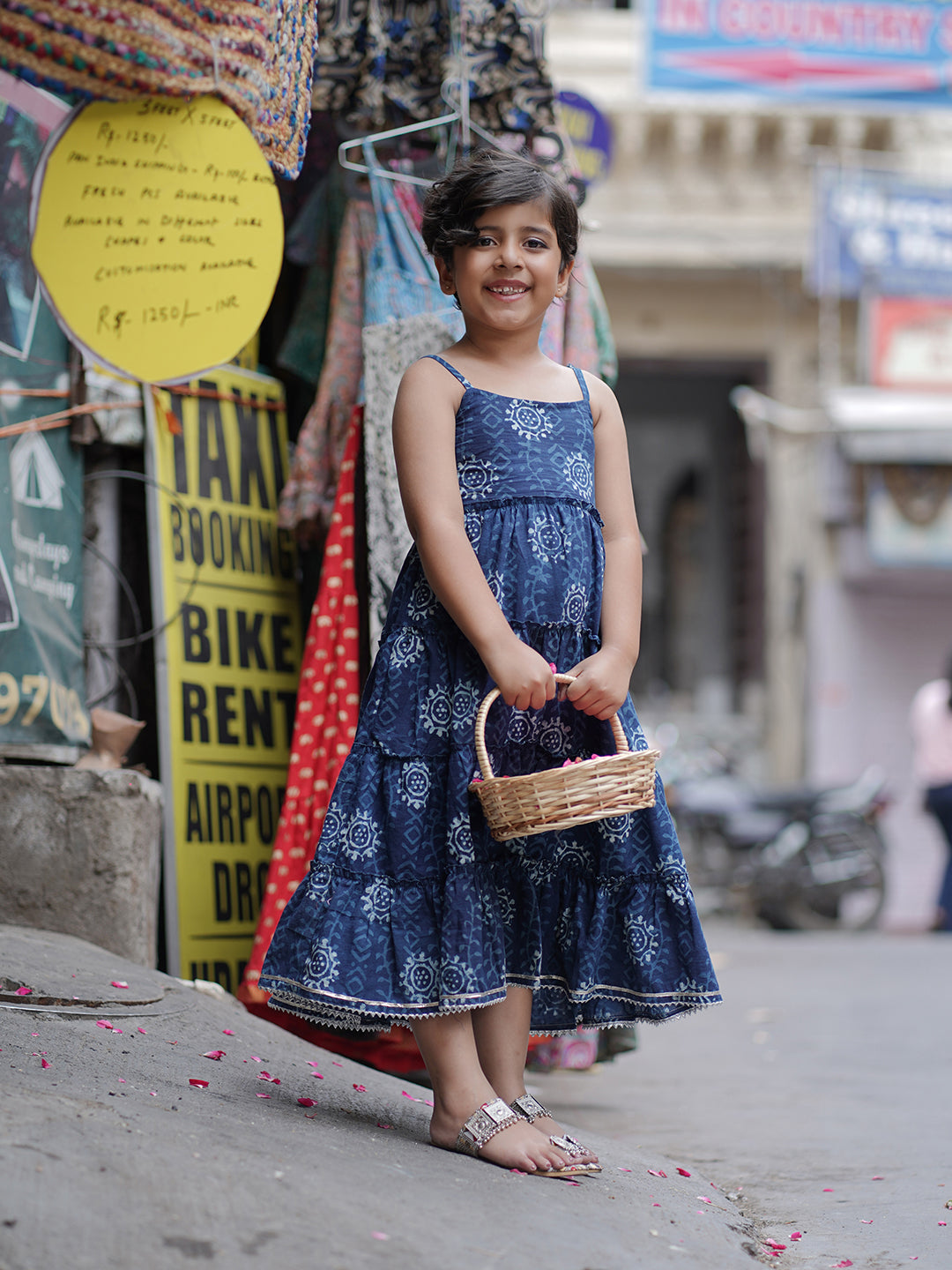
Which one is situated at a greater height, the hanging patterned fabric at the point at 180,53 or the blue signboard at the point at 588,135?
the blue signboard at the point at 588,135

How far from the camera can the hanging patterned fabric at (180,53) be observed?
2.81 metres

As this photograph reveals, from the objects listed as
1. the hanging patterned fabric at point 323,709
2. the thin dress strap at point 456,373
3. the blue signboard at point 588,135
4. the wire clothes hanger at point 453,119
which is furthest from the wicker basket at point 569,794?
the blue signboard at point 588,135

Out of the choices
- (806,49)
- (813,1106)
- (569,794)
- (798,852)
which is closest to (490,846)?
(569,794)

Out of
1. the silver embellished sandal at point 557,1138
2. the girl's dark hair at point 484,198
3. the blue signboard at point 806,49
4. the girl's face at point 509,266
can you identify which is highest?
the blue signboard at point 806,49

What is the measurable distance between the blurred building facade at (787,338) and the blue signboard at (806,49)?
249 centimetres

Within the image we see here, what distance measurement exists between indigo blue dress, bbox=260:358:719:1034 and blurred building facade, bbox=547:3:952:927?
1001 centimetres

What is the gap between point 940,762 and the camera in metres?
8.98

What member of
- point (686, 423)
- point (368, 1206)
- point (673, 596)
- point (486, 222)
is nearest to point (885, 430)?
point (686, 423)

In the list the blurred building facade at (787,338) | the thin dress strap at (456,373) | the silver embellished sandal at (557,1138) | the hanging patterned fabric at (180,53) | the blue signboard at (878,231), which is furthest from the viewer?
the blurred building facade at (787,338)

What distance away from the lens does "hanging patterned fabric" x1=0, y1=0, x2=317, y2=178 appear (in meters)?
2.81

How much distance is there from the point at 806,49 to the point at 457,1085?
358 inches

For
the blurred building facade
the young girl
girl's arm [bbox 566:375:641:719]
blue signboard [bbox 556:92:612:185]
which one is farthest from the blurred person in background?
the young girl

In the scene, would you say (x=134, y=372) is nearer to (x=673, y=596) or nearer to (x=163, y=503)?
(x=163, y=503)

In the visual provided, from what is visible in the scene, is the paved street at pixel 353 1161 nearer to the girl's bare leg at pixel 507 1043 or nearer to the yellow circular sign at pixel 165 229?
the girl's bare leg at pixel 507 1043
